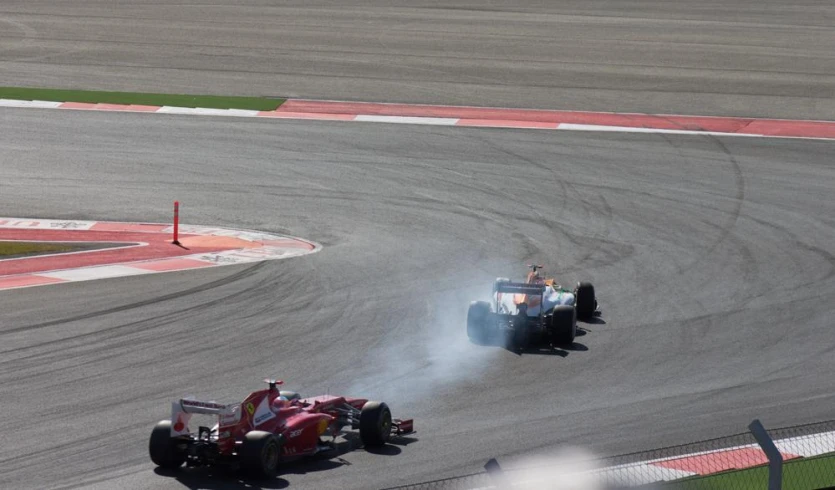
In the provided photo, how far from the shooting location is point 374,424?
15.2 m

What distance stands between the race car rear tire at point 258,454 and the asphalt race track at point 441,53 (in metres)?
26.9

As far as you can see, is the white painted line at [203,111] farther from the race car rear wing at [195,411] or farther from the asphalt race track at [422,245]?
the race car rear wing at [195,411]

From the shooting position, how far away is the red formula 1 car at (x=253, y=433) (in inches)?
555

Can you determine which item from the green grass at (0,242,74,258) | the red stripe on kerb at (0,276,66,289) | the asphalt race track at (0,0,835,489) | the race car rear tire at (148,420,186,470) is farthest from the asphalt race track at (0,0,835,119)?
the race car rear tire at (148,420,186,470)

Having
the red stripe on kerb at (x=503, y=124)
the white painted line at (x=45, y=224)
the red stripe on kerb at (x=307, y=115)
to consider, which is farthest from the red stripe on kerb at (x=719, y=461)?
the red stripe on kerb at (x=307, y=115)

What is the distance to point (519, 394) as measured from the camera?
57.2 ft

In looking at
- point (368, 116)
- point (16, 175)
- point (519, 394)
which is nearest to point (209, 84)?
point (368, 116)

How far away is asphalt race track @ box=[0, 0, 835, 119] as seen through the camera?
41.6 m

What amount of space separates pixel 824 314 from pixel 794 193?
923cm

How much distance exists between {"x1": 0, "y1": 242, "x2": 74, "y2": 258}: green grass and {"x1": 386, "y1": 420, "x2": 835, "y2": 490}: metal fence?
13.8 meters

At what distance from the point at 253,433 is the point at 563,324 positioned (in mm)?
6796

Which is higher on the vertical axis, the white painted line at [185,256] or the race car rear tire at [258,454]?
the white painted line at [185,256]

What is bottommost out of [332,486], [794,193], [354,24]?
[332,486]

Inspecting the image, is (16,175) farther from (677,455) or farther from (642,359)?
(677,455)
